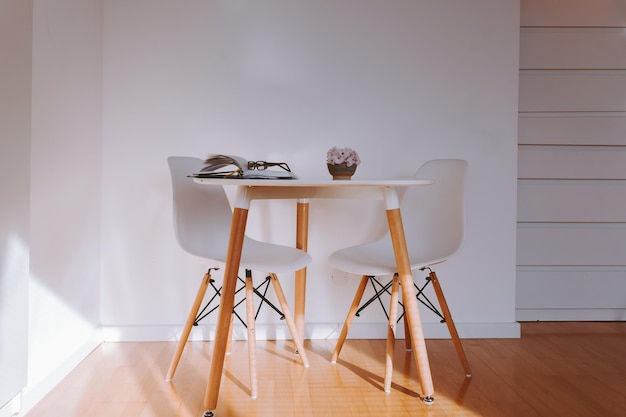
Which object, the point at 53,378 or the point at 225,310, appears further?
the point at 53,378

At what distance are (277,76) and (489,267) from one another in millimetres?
1415

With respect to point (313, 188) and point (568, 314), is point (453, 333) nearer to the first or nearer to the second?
point (313, 188)

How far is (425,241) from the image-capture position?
2.46 m

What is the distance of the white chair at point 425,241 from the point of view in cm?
214

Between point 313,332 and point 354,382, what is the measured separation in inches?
25.2

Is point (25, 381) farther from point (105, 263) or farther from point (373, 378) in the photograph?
point (373, 378)

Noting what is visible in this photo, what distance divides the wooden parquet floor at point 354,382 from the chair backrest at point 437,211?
49 cm

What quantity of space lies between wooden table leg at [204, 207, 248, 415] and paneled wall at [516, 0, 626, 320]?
1.90 metres

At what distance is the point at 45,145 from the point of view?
2.03 meters

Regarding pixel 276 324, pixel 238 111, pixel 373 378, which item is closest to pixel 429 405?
pixel 373 378

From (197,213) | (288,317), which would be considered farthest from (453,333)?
(197,213)

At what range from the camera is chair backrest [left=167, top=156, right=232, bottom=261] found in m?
2.19

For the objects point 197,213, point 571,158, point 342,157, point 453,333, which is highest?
point 571,158

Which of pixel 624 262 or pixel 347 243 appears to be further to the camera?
pixel 624 262
